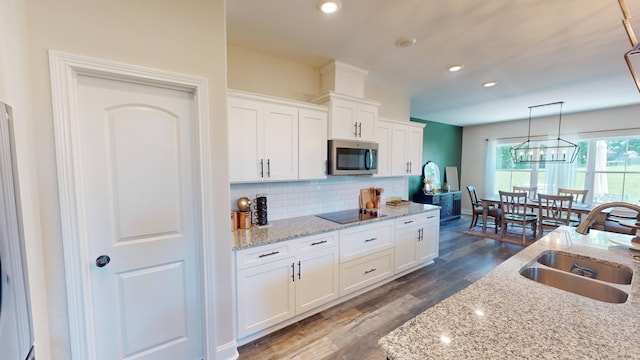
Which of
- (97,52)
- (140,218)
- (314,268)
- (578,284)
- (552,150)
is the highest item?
(97,52)

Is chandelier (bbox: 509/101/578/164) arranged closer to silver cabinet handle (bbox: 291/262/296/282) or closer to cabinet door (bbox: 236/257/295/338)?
silver cabinet handle (bbox: 291/262/296/282)

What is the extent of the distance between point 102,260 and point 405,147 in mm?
3584

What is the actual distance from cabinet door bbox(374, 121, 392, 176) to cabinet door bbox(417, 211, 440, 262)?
837 mm

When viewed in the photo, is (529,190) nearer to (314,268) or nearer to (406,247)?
(406,247)

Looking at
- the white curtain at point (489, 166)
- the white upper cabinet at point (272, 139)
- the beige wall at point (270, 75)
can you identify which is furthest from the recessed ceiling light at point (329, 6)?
the white curtain at point (489, 166)

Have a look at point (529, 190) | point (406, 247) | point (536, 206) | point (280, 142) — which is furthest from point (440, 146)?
point (280, 142)

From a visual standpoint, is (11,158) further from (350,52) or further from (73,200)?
(350,52)

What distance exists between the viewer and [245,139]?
7.47ft

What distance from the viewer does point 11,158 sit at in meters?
0.85

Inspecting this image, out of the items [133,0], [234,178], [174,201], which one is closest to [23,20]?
[133,0]

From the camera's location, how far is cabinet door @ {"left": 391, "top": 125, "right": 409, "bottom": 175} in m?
3.57

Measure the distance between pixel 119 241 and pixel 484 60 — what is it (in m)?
3.82

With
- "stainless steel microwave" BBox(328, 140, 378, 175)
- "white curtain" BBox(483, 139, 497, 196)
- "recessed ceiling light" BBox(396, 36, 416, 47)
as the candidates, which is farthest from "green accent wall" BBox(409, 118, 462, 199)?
"recessed ceiling light" BBox(396, 36, 416, 47)

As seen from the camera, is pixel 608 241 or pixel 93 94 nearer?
pixel 93 94
